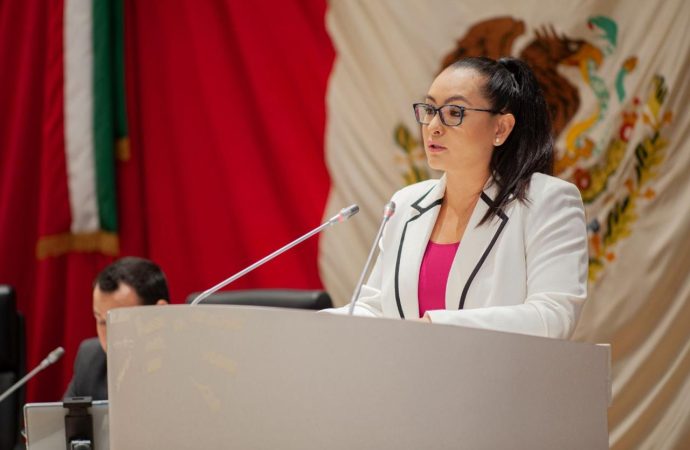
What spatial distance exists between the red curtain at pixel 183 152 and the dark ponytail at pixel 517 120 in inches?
73.0

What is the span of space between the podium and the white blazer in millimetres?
257

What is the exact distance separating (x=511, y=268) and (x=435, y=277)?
188mm

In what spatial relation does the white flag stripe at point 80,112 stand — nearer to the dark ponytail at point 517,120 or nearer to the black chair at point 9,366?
the black chair at point 9,366

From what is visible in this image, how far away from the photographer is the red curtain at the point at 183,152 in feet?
13.1

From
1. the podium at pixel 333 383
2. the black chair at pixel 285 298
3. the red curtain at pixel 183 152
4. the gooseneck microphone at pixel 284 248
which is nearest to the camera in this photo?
the podium at pixel 333 383

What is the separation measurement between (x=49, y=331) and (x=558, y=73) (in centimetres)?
245

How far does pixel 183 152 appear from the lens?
4.27m

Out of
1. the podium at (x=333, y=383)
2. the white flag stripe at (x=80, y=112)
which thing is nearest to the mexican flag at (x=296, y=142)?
the white flag stripe at (x=80, y=112)

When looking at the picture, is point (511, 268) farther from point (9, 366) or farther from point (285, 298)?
point (9, 366)

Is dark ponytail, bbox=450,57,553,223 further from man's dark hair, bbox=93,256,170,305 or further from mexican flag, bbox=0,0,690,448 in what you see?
man's dark hair, bbox=93,256,170,305

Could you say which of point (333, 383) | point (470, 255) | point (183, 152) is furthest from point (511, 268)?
point (183, 152)

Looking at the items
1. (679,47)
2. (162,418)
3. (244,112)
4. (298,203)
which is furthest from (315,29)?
(162,418)

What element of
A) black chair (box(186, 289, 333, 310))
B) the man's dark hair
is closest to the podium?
black chair (box(186, 289, 333, 310))

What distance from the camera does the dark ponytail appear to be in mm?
2076
